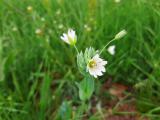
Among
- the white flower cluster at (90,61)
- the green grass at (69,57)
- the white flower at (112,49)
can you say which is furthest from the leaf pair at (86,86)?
the white flower at (112,49)

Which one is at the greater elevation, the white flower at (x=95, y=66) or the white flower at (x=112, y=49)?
the white flower at (x=112, y=49)

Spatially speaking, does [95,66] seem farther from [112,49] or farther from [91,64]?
[112,49]

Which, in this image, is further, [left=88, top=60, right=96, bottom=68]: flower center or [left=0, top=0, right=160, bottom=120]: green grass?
[left=0, top=0, right=160, bottom=120]: green grass

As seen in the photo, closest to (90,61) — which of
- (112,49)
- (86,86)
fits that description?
(86,86)

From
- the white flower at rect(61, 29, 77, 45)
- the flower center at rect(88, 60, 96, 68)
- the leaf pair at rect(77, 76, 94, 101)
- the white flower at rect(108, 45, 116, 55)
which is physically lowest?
the leaf pair at rect(77, 76, 94, 101)

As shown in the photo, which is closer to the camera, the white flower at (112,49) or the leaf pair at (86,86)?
the leaf pair at (86,86)

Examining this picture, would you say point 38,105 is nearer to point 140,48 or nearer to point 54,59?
point 54,59

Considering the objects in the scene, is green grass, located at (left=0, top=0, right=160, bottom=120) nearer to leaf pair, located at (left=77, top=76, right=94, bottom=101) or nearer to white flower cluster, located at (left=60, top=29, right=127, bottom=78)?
leaf pair, located at (left=77, top=76, right=94, bottom=101)

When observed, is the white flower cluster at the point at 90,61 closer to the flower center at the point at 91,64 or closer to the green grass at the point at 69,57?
the flower center at the point at 91,64

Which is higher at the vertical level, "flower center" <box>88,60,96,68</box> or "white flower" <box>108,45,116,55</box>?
"white flower" <box>108,45,116,55</box>

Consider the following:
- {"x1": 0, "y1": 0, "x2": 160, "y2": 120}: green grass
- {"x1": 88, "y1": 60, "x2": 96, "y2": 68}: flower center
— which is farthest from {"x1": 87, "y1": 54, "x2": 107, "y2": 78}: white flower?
{"x1": 0, "y1": 0, "x2": 160, "y2": 120}: green grass
